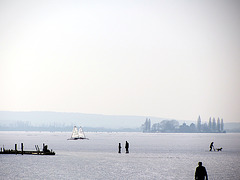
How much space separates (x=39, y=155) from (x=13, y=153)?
17.3 feet

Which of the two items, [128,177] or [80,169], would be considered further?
[80,169]

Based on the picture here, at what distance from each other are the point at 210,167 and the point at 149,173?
12045 mm

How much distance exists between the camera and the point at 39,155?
8706 cm

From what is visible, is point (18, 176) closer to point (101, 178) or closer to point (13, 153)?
point (101, 178)

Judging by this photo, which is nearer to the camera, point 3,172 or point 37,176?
point 37,176

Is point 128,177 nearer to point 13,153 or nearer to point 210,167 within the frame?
point 210,167

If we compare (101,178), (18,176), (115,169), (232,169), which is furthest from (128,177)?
(232,169)

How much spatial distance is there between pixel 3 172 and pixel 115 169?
14740 millimetres

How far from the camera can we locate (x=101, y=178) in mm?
47750

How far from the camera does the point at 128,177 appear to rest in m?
48.4

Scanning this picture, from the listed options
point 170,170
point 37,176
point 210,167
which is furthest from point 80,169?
point 210,167

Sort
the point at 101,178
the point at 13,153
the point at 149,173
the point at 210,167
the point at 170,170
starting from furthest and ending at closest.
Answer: the point at 13,153, the point at 210,167, the point at 170,170, the point at 149,173, the point at 101,178

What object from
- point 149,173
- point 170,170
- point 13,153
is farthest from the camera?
point 13,153

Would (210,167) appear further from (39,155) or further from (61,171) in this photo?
(39,155)
